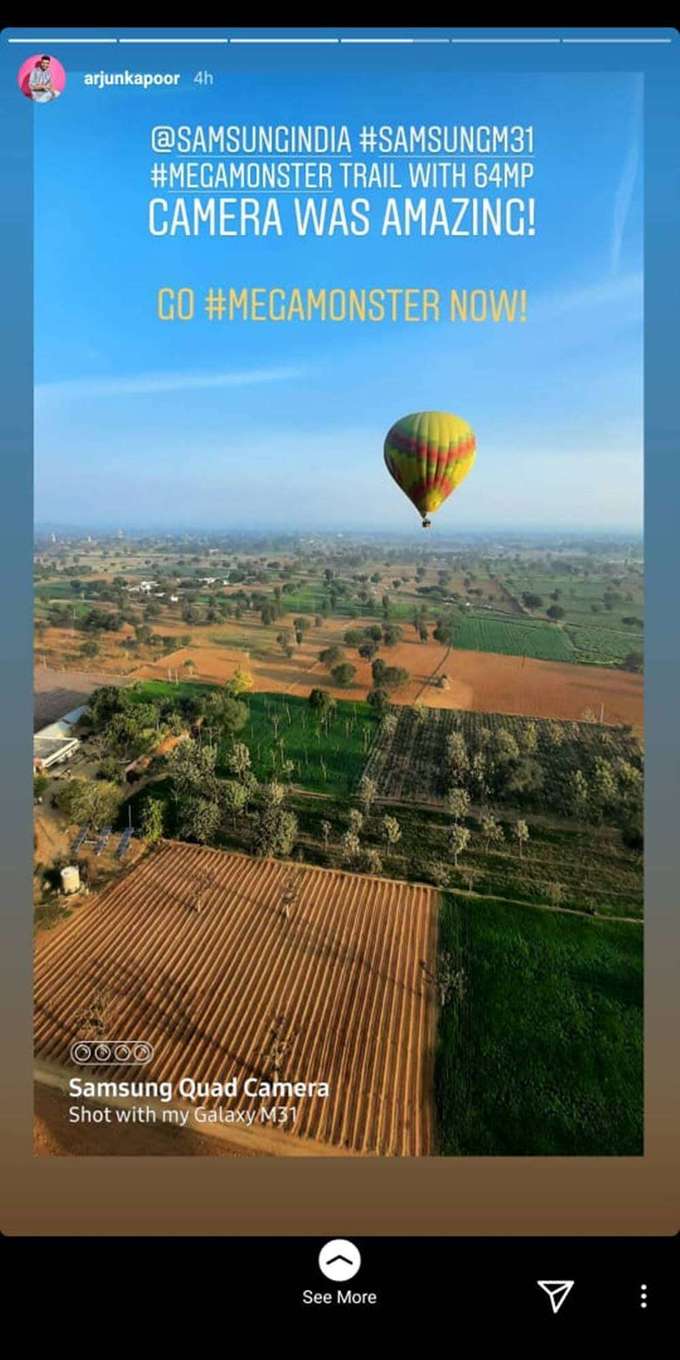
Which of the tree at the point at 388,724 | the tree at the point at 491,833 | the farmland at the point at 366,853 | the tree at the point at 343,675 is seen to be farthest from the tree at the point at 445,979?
the tree at the point at 343,675

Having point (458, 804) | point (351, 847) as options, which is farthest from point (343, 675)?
point (351, 847)

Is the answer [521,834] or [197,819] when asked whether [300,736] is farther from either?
[521,834]

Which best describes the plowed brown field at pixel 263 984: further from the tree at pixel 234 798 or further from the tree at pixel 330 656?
the tree at pixel 330 656

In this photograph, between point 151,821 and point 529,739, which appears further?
point 529,739
